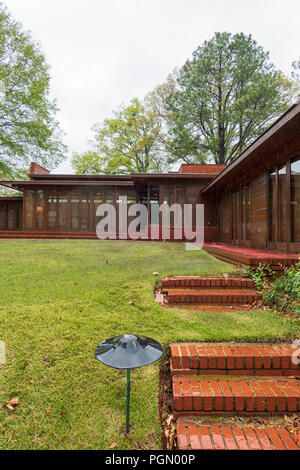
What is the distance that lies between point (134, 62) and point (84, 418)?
3649 cm

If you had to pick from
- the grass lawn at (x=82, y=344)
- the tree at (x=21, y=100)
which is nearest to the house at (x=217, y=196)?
the tree at (x=21, y=100)

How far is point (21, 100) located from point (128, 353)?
1693cm

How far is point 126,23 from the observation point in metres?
12.6

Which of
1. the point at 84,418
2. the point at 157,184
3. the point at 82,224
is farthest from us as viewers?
the point at 82,224

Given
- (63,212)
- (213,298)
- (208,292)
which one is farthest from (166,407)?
(63,212)

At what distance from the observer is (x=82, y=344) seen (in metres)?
2.63

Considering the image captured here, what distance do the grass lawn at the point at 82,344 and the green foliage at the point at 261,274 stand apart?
0.56 m

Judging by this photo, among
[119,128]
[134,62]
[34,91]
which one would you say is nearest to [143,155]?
[119,128]

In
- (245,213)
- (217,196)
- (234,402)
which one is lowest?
(234,402)

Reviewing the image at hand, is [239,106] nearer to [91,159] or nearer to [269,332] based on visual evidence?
[91,159]

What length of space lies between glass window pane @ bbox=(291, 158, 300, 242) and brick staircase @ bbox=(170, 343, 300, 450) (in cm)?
378

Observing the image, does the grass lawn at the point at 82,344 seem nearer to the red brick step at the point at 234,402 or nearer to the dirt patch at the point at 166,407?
the dirt patch at the point at 166,407

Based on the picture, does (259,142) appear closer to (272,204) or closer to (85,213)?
(272,204)

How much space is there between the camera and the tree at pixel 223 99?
18.1 metres
